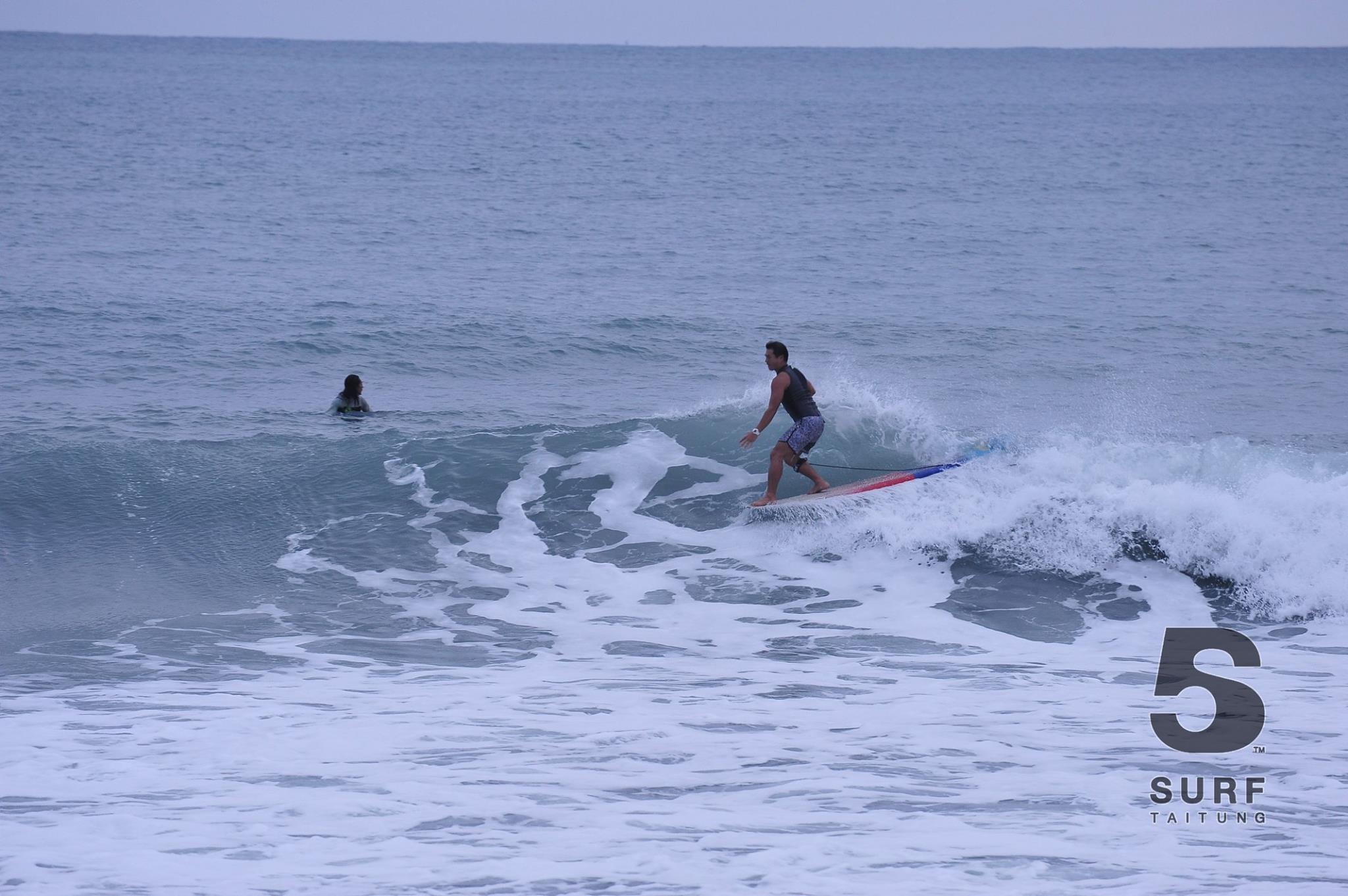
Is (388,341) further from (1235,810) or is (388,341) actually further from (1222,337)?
(1235,810)

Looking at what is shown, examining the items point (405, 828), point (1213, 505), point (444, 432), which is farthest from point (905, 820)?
point (444, 432)

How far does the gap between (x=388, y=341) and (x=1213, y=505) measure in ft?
39.9

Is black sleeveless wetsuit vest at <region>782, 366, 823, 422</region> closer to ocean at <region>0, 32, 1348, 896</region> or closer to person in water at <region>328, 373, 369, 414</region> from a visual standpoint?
ocean at <region>0, 32, 1348, 896</region>

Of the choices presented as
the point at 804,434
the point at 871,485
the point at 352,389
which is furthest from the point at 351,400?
the point at 871,485

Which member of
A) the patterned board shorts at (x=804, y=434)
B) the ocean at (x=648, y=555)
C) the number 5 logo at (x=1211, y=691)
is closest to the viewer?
the ocean at (x=648, y=555)

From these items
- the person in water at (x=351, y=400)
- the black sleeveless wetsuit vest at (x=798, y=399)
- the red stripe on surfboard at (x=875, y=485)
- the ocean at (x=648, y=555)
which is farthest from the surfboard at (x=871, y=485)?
the person in water at (x=351, y=400)

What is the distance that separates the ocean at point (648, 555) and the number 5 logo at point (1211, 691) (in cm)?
13

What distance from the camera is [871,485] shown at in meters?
11.3

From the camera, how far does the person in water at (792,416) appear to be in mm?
11055

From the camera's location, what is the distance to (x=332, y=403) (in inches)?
581

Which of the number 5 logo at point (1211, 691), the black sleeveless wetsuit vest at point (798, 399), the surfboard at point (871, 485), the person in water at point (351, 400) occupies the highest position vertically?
the black sleeveless wetsuit vest at point (798, 399)

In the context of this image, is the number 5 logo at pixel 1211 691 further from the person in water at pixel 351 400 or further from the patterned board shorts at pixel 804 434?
the person in water at pixel 351 400

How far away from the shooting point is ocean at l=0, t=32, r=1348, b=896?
5777mm

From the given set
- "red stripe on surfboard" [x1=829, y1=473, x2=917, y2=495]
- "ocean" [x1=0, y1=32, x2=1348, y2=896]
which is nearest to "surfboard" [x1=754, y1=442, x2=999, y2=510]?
"red stripe on surfboard" [x1=829, y1=473, x2=917, y2=495]
